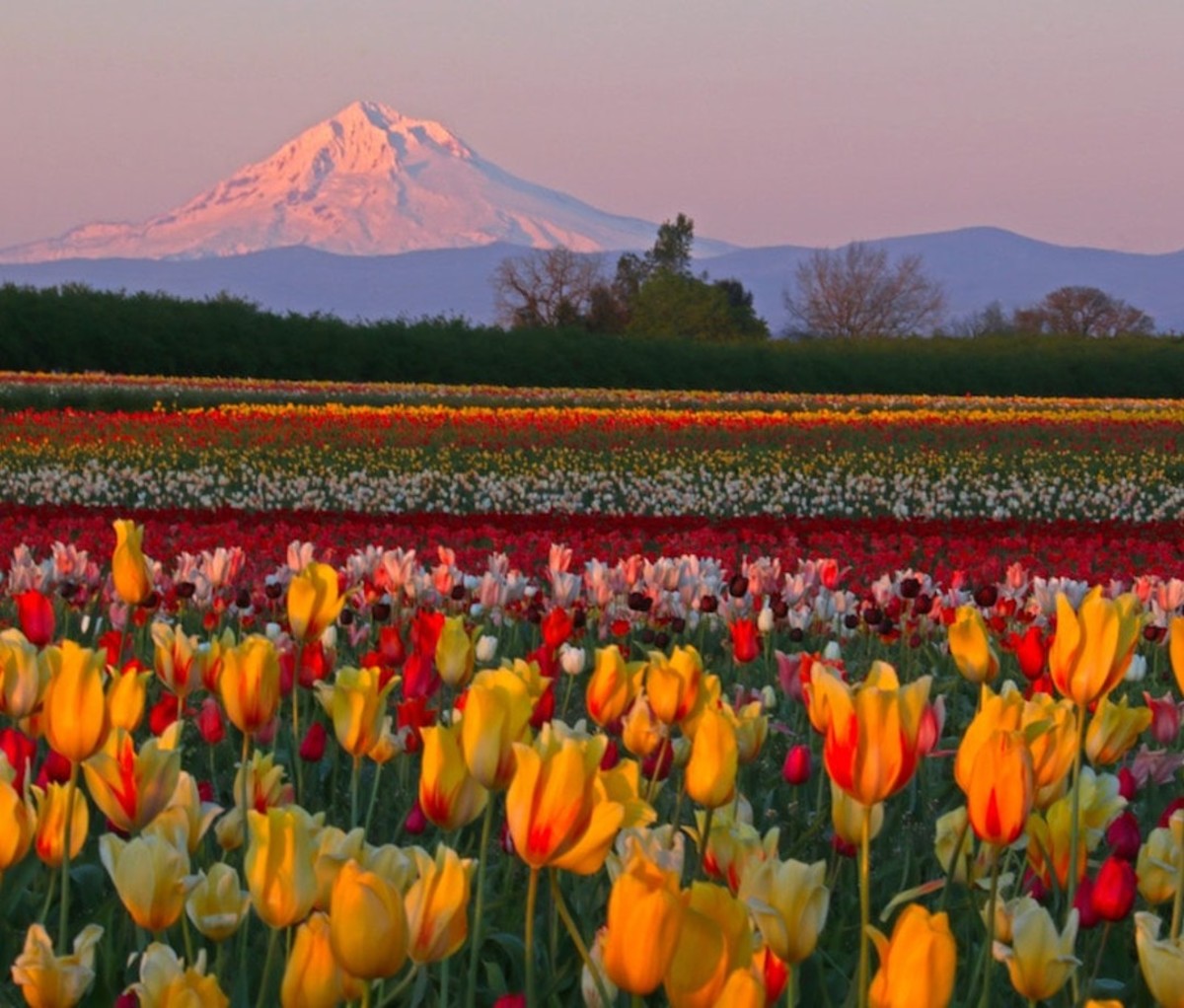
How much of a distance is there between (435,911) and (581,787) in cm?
19

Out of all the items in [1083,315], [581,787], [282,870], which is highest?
[1083,315]

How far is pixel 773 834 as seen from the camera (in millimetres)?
2070

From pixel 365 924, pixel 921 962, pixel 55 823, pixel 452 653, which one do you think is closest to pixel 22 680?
pixel 55 823

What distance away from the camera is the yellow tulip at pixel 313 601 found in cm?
310

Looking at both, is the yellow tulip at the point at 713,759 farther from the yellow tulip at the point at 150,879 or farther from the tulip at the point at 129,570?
the tulip at the point at 129,570

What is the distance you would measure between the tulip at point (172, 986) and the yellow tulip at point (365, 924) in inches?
6.2

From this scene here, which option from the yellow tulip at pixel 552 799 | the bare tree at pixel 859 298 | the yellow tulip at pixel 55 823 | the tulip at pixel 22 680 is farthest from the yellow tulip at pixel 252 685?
the bare tree at pixel 859 298

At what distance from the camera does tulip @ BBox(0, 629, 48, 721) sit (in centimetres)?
273

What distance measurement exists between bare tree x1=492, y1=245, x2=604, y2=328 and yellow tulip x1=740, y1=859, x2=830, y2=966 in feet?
239

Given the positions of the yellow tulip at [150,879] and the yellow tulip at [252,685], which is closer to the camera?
the yellow tulip at [150,879]

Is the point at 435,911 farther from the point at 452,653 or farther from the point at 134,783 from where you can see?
the point at 452,653

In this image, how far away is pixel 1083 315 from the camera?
96438 millimetres

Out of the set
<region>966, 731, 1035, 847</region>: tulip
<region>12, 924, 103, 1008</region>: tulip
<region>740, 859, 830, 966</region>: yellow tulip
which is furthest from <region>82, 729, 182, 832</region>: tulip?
<region>966, 731, 1035, 847</region>: tulip

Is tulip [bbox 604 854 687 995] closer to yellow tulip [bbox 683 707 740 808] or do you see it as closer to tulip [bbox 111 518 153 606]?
yellow tulip [bbox 683 707 740 808]
